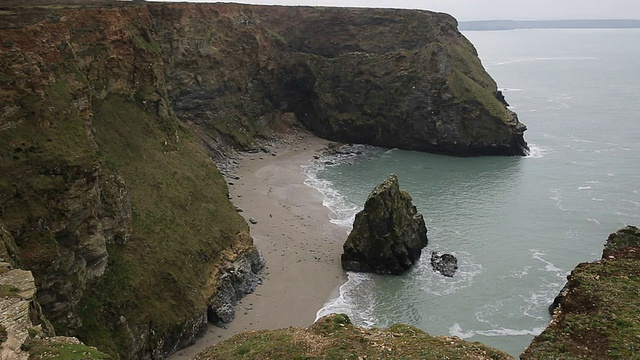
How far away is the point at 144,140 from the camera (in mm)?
47438

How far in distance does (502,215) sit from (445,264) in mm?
17196

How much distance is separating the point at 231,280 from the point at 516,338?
900 inches

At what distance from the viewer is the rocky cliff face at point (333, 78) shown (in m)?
84.4

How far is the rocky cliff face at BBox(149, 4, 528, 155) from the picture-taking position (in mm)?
84438

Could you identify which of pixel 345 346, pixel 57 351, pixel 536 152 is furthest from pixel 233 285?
pixel 536 152

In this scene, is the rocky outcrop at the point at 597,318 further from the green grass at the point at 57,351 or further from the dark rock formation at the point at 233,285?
the dark rock formation at the point at 233,285

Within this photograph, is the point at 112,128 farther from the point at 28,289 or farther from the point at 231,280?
the point at 28,289

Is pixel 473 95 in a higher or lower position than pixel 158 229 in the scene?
higher

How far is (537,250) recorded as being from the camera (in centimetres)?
5225

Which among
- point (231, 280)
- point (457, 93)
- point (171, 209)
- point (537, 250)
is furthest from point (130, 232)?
point (457, 93)

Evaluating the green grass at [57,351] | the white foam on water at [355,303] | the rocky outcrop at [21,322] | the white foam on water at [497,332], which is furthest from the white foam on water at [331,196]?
the green grass at [57,351]

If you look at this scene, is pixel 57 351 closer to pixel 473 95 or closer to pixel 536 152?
pixel 473 95

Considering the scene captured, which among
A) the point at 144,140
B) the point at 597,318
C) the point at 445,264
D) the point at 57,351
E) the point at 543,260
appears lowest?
the point at 445,264

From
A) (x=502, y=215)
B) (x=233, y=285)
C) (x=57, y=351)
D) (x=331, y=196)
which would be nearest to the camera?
(x=57, y=351)
